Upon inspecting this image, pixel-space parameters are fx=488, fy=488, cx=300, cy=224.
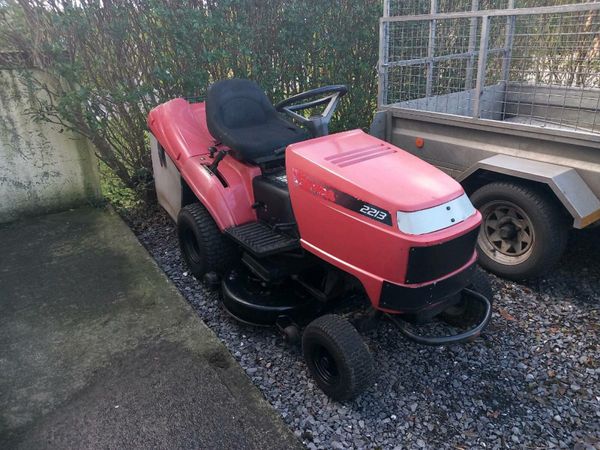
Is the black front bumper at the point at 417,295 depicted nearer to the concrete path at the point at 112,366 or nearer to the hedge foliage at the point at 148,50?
the concrete path at the point at 112,366

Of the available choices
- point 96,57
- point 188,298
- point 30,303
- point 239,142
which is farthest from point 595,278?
point 96,57

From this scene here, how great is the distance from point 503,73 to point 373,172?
269 cm

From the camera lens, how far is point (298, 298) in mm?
2680

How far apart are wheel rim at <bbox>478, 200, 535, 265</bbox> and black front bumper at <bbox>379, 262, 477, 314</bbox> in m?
1.11

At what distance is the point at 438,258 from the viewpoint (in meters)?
2.11

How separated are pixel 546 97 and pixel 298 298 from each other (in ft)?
9.81

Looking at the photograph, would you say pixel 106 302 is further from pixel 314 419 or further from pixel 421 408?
pixel 421 408

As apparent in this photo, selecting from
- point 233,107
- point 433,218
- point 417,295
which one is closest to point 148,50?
point 233,107

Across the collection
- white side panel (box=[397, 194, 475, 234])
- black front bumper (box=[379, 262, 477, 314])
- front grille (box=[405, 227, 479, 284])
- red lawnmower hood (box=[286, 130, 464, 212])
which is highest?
red lawnmower hood (box=[286, 130, 464, 212])

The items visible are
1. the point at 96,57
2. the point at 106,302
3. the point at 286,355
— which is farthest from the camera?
the point at 96,57

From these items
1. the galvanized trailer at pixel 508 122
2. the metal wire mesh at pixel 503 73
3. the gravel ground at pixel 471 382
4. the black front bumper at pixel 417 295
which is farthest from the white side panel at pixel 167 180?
the black front bumper at pixel 417 295

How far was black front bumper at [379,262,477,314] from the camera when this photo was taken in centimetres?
213

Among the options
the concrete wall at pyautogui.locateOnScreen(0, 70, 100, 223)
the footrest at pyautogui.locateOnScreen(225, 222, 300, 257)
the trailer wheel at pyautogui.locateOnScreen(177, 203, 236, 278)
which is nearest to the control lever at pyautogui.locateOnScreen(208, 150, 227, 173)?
the trailer wheel at pyautogui.locateOnScreen(177, 203, 236, 278)

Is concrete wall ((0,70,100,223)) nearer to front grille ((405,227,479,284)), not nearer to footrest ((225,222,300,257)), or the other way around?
footrest ((225,222,300,257))
